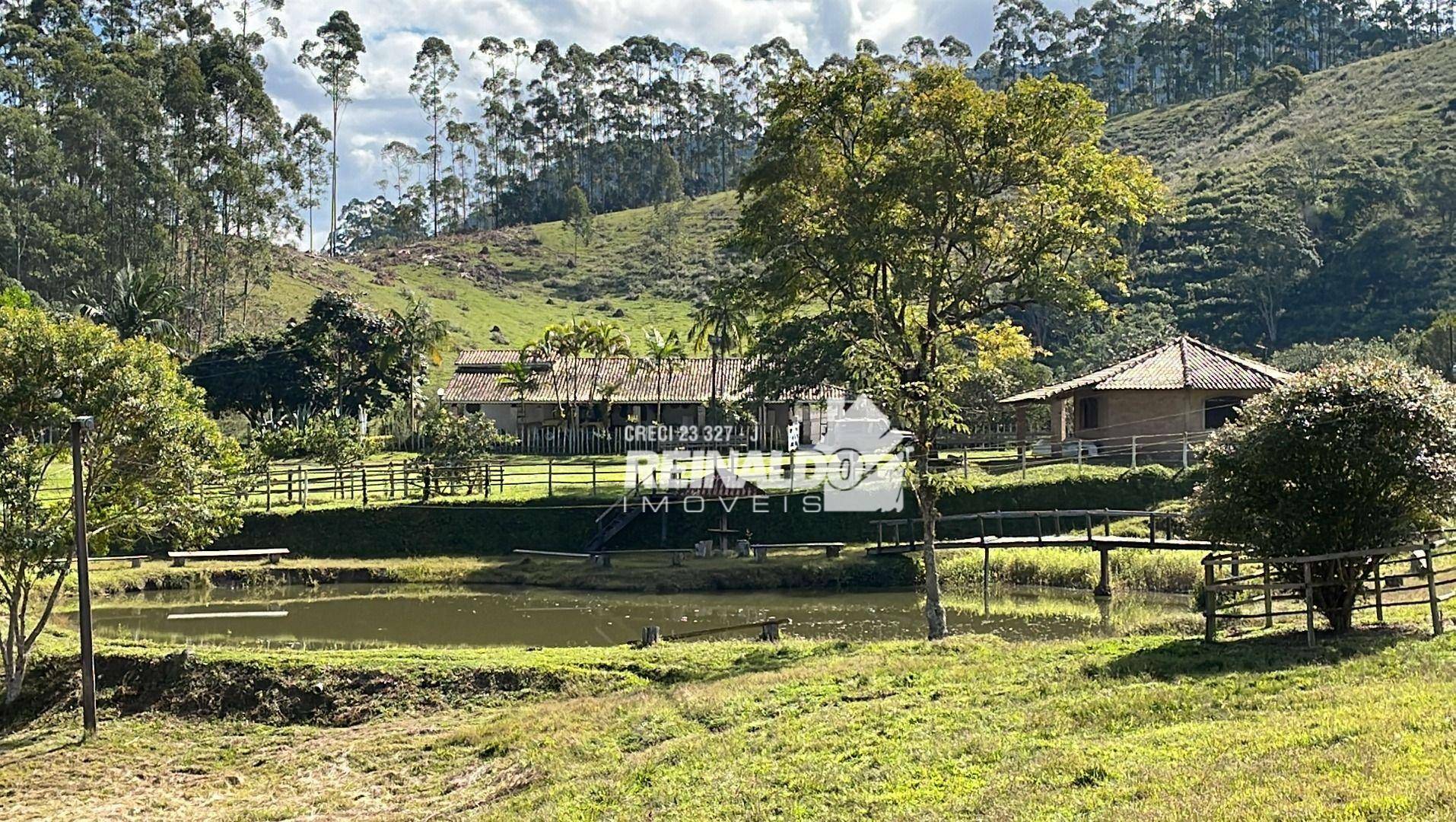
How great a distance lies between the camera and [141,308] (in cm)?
4694

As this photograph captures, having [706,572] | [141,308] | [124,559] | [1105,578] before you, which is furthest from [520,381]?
[1105,578]

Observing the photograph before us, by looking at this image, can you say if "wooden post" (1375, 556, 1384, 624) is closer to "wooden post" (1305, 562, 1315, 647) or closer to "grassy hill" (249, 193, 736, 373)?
"wooden post" (1305, 562, 1315, 647)

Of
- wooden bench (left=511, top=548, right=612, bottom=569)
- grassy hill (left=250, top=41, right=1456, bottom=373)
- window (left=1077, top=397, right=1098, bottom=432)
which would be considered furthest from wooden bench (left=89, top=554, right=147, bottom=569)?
grassy hill (left=250, top=41, right=1456, bottom=373)

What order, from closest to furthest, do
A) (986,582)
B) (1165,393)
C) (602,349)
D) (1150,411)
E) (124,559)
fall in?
(986,582), (124,559), (1165,393), (1150,411), (602,349)

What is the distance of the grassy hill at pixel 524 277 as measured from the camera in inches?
3113

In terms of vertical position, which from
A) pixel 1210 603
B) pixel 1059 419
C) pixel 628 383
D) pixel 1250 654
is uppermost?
pixel 628 383

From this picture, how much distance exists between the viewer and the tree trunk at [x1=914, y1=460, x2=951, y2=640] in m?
18.5

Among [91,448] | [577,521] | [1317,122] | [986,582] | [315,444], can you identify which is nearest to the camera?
[91,448]

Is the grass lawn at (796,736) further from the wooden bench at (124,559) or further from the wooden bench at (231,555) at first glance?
the wooden bench at (124,559)

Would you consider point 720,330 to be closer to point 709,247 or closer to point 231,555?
point 231,555

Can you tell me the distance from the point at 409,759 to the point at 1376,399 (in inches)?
467

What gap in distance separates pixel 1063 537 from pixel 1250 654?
1284cm

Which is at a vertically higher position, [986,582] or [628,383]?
[628,383]

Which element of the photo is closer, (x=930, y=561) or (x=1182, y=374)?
(x=930, y=561)
